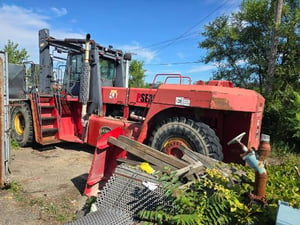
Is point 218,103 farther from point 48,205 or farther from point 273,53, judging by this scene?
point 273,53

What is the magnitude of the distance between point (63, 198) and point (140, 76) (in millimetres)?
20856

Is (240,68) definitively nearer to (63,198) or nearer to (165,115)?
(165,115)

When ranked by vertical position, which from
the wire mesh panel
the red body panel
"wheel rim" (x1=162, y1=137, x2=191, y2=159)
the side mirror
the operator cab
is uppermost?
the side mirror

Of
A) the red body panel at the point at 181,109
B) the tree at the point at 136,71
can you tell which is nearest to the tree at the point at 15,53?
the tree at the point at 136,71

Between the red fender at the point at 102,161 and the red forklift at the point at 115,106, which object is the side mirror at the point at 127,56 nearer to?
the red forklift at the point at 115,106

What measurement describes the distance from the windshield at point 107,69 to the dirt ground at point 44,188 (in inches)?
89.7

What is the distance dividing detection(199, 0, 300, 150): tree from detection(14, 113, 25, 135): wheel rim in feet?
21.9

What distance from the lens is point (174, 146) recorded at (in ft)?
13.5

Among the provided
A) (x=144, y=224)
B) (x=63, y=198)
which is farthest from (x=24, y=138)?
(x=144, y=224)

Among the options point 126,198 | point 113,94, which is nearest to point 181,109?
point 126,198

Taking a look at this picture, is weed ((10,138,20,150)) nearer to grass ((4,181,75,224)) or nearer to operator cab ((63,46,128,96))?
operator cab ((63,46,128,96))

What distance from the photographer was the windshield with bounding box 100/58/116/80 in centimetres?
681

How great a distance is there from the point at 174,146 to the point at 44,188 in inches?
89.5

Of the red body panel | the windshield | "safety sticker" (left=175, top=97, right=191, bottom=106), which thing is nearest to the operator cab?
the windshield
